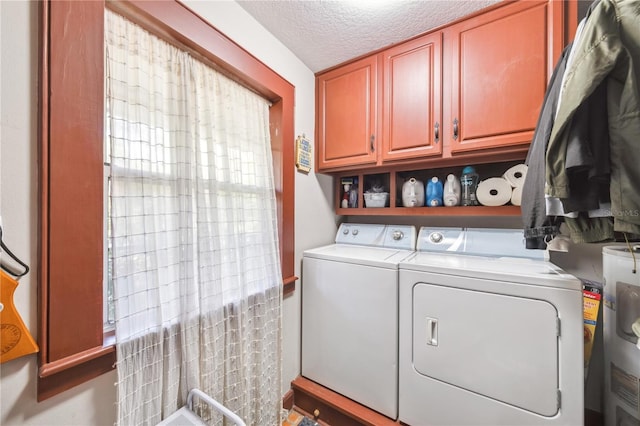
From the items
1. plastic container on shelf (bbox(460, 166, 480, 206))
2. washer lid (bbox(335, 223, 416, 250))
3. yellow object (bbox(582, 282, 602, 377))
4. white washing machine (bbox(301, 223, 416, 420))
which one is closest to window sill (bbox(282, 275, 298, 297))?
white washing machine (bbox(301, 223, 416, 420))

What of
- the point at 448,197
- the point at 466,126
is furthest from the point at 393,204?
the point at 466,126

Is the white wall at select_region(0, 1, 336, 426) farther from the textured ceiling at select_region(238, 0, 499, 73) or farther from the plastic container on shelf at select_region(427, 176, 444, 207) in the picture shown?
the plastic container on shelf at select_region(427, 176, 444, 207)

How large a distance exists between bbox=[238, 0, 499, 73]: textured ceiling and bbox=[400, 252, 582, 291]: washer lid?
4.79 ft

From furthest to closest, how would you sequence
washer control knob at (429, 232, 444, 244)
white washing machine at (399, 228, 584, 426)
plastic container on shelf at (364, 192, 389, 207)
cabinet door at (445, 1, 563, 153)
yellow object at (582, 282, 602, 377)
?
plastic container on shelf at (364, 192, 389, 207)
washer control knob at (429, 232, 444, 244)
yellow object at (582, 282, 602, 377)
cabinet door at (445, 1, 563, 153)
white washing machine at (399, 228, 584, 426)

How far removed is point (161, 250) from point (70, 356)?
1.31 feet

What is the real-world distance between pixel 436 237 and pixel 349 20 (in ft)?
5.05

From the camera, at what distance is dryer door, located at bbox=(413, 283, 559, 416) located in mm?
1049

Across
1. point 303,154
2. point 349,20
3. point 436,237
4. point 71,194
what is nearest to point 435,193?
point 436,237

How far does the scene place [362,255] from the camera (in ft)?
5.34

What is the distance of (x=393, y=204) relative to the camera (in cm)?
188

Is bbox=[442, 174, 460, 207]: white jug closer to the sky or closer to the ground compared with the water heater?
closer to the sky

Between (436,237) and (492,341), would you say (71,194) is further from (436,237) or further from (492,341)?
(436,237)

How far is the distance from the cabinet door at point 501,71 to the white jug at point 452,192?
0.30m

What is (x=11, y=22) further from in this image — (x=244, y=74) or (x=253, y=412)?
(x=253, y=412)
